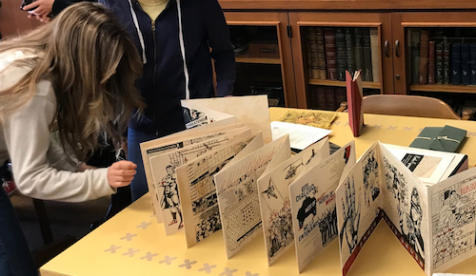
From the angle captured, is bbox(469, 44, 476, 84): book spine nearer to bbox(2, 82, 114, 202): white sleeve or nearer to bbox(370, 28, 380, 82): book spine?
bbox(370, 28, 380, 82): book spine

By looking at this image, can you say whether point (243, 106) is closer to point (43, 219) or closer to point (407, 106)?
→ point (407, 106)

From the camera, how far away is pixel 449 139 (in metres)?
1.49

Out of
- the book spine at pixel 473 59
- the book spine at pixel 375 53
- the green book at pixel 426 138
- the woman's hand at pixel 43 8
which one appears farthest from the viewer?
the book spine at pixel 375 53

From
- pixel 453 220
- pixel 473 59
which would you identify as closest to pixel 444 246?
pixel 453 220

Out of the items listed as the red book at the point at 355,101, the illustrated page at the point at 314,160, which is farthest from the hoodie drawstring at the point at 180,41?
the illustrated page at the point at 314,160

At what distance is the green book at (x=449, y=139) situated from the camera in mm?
1452

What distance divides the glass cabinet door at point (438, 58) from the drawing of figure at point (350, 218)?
1650mm

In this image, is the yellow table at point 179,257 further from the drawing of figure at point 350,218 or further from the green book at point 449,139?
the green book at point 449,139

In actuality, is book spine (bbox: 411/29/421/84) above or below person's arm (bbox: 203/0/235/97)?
below

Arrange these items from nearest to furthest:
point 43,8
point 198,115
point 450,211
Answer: point 450,211
point 198,115
point 43,8

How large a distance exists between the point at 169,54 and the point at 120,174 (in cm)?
57

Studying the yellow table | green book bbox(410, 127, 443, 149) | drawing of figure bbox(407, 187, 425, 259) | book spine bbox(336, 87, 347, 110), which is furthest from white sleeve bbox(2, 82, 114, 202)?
book spine bbox(336, 87, 347, 110)

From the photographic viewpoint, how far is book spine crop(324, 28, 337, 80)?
109 inches

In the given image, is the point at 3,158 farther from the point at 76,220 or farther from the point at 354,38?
the point at 354,38
